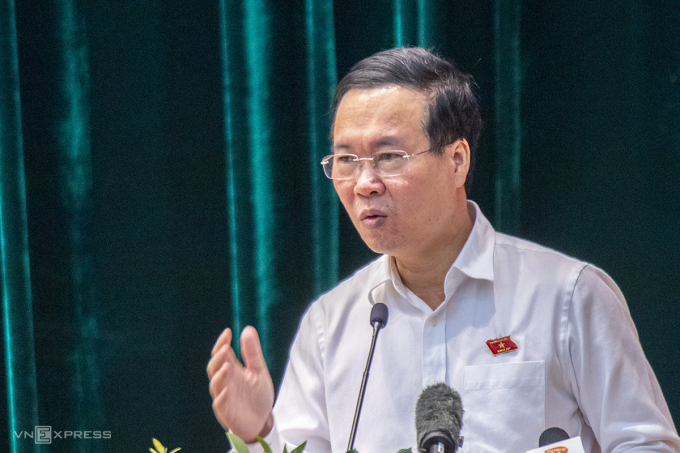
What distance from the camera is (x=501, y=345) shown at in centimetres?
153

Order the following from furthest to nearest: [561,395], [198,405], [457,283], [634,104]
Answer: [198,405] < [634,104] < [457,283] < [561,395]

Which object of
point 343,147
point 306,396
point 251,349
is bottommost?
point 306,396

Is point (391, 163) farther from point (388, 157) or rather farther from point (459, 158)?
point (459, 158)

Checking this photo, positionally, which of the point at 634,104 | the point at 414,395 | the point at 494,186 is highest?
the point at 634,104

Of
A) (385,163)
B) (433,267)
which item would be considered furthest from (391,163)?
(433,267)

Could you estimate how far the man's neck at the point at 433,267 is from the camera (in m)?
1.62

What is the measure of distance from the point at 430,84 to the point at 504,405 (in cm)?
73

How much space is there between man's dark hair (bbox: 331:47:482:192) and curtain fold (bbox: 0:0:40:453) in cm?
109

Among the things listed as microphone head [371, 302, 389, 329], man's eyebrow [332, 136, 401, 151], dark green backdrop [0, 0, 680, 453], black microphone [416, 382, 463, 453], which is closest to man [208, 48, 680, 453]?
man's eyebrow [332, 136, 401, 151]

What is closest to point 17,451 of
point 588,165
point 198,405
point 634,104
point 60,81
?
point 198,405

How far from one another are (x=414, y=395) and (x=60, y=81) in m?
1.43

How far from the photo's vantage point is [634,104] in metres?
1.84

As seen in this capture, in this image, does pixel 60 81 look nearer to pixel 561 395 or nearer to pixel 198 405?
pixel 198 405

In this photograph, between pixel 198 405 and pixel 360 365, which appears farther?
pixel 198 405
